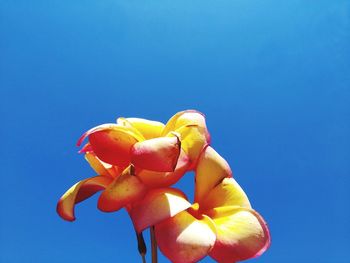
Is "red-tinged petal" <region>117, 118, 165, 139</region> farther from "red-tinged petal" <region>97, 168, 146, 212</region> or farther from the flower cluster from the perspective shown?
"red-tinged petal" <region>97, 168, 146, 212</region>

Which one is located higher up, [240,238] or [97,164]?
[97,164]

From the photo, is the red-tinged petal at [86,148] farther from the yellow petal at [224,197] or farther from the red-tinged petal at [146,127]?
the yellow petal at [224,197]

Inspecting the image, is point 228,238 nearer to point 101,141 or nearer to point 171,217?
point 171,217

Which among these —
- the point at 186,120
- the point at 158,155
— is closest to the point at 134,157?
the point at 158,155

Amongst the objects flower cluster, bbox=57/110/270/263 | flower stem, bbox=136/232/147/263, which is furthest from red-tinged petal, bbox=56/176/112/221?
flower stem, bbox=136/232/147/263

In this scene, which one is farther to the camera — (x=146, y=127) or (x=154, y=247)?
(x=146, y=127)

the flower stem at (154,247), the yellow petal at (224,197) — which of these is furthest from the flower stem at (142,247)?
the yellow petal at (224,197)

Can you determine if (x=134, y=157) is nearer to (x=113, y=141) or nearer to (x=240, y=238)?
(x=113, y=141)
